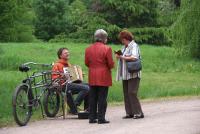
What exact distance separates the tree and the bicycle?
5922cm

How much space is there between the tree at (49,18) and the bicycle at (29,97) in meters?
59.2

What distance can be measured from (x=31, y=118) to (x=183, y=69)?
57.3ft

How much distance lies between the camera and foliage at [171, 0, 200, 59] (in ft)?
94.8

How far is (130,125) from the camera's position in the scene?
1204 cm

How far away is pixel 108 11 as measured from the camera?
50.9 m

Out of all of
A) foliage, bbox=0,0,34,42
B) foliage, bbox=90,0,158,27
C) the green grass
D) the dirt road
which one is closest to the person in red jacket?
the dirt road

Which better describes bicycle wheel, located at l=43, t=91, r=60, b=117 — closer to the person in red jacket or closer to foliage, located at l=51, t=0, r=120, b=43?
the person in red jacket

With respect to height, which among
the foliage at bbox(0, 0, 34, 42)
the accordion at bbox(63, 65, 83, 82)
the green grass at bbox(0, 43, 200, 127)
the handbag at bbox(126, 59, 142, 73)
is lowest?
the green grass at bbox(0, 43, 200, 127)

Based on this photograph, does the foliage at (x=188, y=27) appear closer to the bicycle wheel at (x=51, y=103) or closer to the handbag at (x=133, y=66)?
the bicycle wheel at (x=51, y=103)

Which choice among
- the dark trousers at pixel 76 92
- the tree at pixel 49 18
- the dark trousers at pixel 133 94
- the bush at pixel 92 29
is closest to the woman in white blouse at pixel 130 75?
the dark trousers at pixel 133 94

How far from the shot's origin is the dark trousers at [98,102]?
12.5 metres

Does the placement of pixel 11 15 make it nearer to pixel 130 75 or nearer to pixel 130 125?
pixel 130 75

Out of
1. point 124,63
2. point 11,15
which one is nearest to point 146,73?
point 11,15

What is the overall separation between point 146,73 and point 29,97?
1623cm
